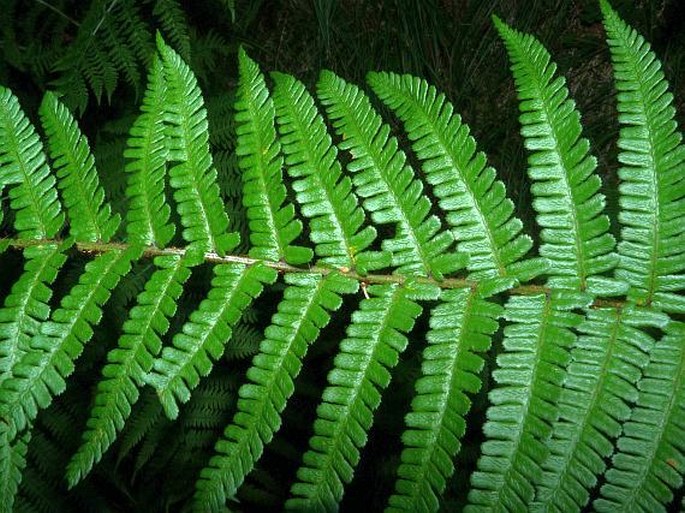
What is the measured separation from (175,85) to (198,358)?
2.28ft

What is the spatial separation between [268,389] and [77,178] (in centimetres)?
76

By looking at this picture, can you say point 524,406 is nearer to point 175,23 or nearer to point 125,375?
point 125,375

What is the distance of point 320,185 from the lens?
4.67ft

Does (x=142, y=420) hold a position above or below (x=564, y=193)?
below

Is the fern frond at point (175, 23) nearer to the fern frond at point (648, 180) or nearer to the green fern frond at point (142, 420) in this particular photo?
the green fern frond at point (142, 420)

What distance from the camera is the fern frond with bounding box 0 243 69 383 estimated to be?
55.1 inches

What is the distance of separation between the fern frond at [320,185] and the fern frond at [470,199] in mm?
203

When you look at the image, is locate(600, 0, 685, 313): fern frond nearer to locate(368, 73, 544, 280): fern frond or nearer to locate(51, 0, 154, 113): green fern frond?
locate(368, 73, 544, 280): fern frond

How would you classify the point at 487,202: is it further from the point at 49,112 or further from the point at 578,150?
the point at 49,112

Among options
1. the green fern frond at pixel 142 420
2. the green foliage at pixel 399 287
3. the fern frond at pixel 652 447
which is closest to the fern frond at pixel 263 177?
the green foliage at pixel 399 287

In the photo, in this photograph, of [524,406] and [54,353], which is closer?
[524,406]

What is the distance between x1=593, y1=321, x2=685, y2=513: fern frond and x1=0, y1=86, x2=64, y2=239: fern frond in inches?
58.3

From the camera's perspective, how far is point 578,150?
134cm

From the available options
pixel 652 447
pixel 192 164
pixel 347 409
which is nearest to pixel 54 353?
pixel 192 164
